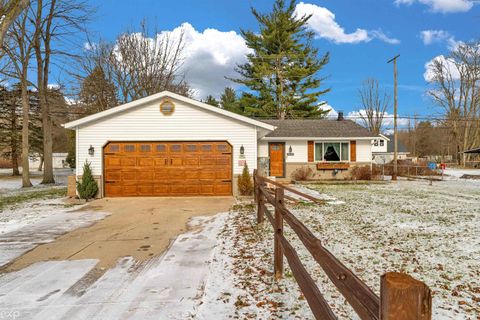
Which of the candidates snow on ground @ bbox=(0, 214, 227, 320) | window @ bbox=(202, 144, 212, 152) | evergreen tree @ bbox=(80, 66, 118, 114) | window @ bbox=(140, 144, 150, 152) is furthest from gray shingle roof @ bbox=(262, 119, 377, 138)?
snow on ground @ bbox=(0, 214, 227, 320)

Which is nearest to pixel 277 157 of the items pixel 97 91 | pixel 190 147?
pixel 190 147

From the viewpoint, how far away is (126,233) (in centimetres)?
609

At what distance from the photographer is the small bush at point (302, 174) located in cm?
1683

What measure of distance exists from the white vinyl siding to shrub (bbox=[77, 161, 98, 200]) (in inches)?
15.4

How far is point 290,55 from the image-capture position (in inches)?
1055

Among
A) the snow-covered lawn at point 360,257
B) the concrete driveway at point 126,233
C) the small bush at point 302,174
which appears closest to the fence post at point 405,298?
the snow-covered lawn at point 360,257

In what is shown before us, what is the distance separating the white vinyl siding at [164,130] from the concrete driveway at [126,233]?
2168 mm

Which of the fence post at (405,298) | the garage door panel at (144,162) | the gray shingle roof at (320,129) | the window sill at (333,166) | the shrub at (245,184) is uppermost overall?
the gray shingle roof at (320,129)

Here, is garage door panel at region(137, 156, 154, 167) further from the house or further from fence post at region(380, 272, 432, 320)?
fence post at region(380, 272, 432, 320)

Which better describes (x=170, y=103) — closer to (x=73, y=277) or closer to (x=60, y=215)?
(x=60, y=215)

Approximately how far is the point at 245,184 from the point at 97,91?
1705 centimetres

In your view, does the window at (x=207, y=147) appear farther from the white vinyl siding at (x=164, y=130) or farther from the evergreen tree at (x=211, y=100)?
the evergreen tree at (x=211, y=100)

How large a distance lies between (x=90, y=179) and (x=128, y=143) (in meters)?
1.96

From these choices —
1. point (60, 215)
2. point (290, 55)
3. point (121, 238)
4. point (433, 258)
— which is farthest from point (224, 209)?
point (290, 55)
